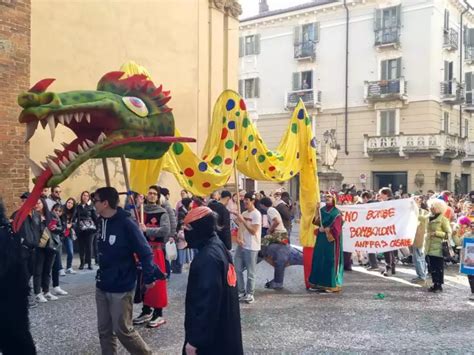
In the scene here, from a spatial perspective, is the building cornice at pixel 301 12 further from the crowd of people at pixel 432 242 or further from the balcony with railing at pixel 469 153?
the crowd of people at pixel 432 242

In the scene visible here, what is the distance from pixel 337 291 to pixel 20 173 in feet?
21.0

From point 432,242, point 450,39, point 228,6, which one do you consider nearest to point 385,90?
point 450,39

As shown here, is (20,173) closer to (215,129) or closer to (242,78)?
(215,129)

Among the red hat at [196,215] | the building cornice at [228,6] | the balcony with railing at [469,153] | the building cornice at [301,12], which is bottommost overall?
the red hat at [196,215]

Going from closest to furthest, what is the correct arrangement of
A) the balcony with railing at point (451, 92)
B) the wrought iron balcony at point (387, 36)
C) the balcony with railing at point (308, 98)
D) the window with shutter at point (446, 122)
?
the wrought iron balcony at point (387, 36), the balcony with railing at point (451, 92), the window with shutter at point (446, 122), the balcony with railing at point (308, 98)

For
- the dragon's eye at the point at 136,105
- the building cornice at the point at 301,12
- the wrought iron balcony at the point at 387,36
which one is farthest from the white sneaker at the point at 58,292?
the building cornice at the point at 301,12

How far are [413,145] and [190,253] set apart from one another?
2175 cm

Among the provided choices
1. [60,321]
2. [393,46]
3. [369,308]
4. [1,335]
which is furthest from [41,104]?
[393,46]

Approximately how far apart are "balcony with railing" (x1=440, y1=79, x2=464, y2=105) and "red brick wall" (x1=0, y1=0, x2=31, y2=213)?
26010 millimetres

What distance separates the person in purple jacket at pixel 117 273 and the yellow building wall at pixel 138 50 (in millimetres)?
7999

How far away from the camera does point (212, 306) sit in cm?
347

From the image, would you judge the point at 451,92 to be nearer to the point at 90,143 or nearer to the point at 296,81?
the point at 296,81

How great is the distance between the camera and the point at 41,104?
15.1 ft

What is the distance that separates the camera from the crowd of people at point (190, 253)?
3645 millimetres
